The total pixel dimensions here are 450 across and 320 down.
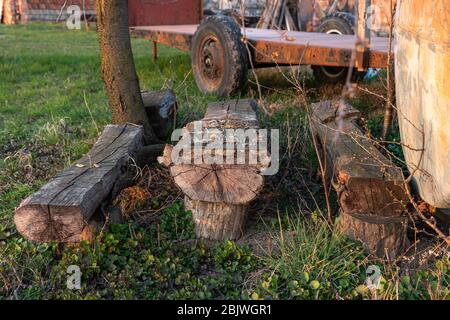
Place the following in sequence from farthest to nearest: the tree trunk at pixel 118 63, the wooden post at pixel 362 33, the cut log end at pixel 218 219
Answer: the wooden post at pixel 362 33 < the tree trunk at pixel 118 63 < the cut log end at pixel 218 219

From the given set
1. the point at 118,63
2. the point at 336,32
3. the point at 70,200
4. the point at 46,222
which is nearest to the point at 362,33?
the point at 118,63

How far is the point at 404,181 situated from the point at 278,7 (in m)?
11.2

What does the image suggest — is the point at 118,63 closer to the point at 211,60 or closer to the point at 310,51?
the point at 310,51

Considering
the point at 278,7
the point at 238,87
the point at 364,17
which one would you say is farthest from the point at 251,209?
the point at 278,7

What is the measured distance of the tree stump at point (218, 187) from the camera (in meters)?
3.44

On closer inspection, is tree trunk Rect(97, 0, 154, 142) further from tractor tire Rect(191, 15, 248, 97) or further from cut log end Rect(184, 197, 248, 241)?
tractor tire Rect(191, 15, 248, 97)

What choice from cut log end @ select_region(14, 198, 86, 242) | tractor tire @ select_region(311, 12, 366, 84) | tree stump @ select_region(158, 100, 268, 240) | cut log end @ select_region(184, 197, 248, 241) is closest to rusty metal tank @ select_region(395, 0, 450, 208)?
tree stump @ select_region(158, 100, 268, 240)

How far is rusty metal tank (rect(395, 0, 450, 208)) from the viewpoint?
282 centimetres

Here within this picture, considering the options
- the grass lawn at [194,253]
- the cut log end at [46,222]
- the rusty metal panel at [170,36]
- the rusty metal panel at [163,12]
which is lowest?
the grass lawn at [194,253]

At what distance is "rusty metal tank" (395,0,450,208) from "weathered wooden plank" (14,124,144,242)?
5.74 feet

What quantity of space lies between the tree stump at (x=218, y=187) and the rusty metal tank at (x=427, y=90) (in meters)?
0.87

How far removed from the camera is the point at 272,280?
316 cm

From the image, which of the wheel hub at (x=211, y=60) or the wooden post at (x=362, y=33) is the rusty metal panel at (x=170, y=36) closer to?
the wheel hub at (x=211, y=60)

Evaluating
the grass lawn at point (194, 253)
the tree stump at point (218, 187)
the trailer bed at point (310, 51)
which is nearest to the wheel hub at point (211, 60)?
the trailer bed at point (310, 51)
